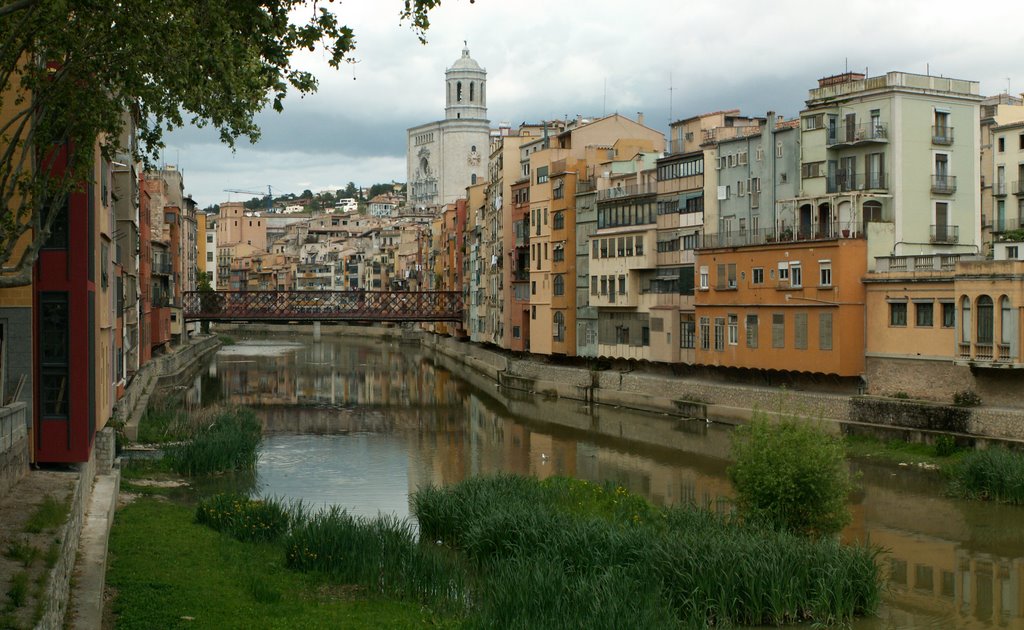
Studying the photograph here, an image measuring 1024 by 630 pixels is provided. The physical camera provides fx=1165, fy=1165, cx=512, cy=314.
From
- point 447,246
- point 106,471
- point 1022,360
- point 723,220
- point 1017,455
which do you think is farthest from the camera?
point 447,246

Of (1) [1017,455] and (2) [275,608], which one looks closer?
(2) [275,608]

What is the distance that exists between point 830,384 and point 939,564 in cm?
1843

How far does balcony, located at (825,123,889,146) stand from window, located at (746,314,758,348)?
7.10 m

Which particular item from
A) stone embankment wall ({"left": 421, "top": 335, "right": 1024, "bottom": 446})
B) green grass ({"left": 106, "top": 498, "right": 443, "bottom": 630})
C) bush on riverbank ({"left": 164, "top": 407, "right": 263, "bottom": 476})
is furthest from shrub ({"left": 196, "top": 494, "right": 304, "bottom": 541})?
stone embankment wall ({"left": 421, "top": 335, "right": 1024, "bottom": 446})

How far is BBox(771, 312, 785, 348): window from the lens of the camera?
42.4 m

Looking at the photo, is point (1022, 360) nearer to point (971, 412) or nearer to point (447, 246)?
point (971, 412)

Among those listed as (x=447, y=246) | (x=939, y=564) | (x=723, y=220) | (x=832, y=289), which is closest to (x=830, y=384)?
(x=832, y=289)

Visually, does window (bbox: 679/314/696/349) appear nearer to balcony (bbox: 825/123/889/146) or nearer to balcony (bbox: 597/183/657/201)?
balcony (bbox: 597/183/657/201)

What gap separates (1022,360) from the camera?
32.9 m

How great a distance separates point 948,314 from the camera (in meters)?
36.3

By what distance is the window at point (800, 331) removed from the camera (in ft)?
135

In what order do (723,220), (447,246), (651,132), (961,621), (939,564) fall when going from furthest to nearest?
(447,246) → (651,132) → (723,220) → (939,564) → (961,621)

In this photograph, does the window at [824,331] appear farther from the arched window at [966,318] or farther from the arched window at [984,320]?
the arched window at [984,320]

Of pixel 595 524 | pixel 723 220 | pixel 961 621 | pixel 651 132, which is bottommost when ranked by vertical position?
pixel 961 621
